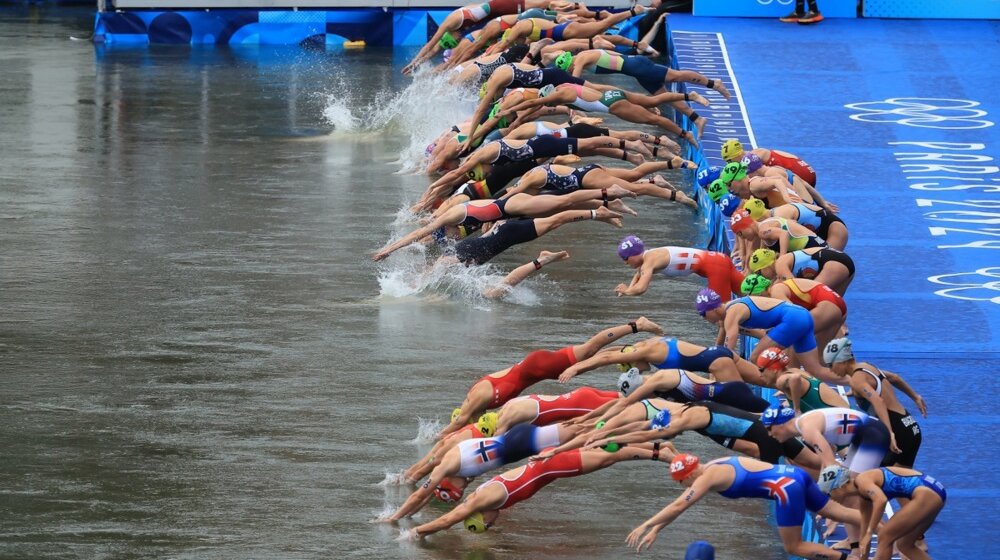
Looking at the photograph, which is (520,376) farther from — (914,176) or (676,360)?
(914,176)

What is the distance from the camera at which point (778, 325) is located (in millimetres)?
11555

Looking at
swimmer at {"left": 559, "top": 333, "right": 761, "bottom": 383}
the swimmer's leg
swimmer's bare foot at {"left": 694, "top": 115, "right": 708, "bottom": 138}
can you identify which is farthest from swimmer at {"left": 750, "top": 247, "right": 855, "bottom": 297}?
swimmer's bare foot at {"left": 694, "top": 115, "right": 708, "bottom": 138}

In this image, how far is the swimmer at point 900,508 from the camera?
8984 millimetres

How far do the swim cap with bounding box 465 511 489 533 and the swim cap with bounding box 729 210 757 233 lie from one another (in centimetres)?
423

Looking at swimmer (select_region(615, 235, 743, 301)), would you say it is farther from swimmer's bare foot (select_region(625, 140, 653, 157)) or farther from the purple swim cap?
swimmer's bare foot (select_region(625, 140, 653, 157))

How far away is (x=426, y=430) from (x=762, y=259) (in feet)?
9.86

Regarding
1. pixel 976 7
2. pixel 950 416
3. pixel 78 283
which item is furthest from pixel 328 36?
pixel 950 416

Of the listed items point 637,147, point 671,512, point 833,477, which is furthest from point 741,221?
point 671,512

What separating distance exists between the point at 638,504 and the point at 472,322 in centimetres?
427

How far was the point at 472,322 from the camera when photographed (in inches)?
582

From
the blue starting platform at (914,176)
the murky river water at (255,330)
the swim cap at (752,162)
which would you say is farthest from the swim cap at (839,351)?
the swim cap at (752,162)

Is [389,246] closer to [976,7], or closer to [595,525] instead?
[595,525]

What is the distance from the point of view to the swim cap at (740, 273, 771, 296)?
483 inches

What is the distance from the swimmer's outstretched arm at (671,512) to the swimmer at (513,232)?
19.4ft
